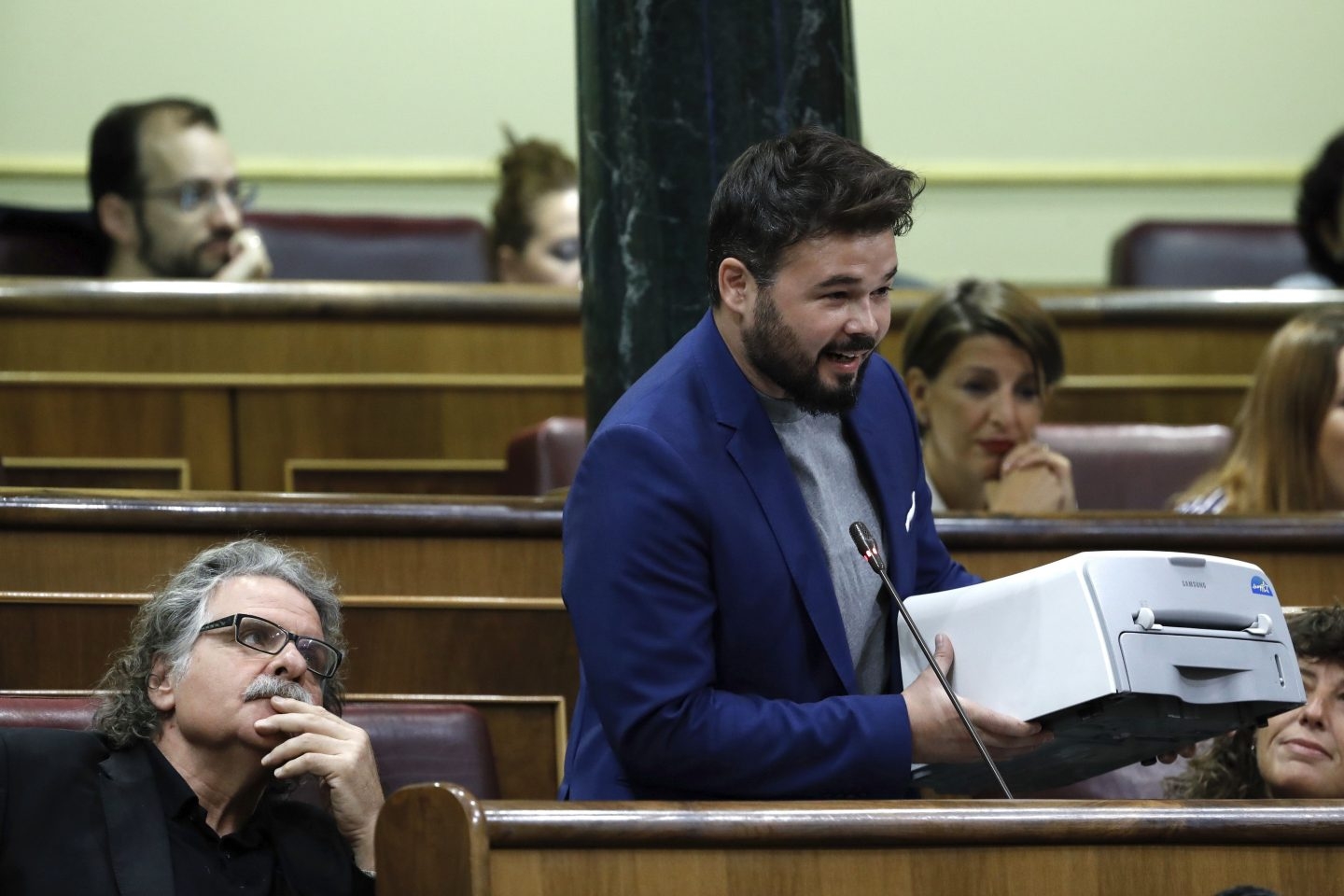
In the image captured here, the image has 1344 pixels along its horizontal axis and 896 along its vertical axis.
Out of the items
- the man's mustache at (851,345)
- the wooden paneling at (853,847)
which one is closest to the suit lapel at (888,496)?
the man's mustache at (851,345)

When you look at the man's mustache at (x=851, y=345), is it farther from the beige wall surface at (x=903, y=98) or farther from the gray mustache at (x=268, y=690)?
the beige wall surface at (x=903, y=98)

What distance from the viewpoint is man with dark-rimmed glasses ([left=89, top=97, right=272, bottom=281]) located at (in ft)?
8.87

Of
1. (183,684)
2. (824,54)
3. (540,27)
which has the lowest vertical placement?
(183,684)

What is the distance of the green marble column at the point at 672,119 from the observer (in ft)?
5.93

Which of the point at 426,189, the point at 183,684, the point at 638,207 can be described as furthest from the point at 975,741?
the point at 426,189

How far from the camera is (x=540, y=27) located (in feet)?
12.5

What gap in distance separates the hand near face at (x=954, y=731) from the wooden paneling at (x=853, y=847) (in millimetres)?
108

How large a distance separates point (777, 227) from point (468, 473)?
1279 mm

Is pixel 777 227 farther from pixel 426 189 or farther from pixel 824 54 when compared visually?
pixel 426 189

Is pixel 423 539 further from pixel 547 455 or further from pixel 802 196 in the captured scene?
pixel 802 196

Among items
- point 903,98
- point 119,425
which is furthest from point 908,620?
point 903,98

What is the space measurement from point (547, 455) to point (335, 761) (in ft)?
2.78

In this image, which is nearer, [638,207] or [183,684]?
[183,684]

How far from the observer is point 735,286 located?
129cm
